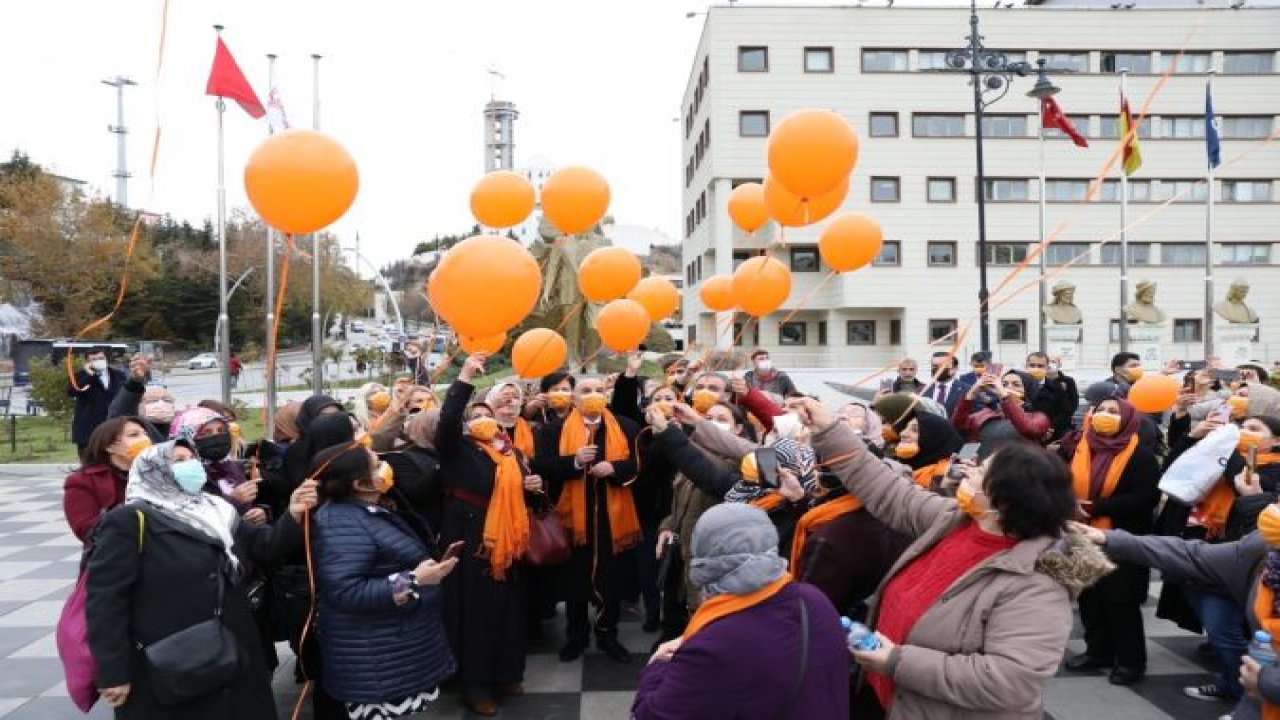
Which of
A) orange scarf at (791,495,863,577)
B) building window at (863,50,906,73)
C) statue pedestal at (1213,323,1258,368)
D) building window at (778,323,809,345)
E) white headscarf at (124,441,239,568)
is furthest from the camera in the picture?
building window at (778,323,809,345)

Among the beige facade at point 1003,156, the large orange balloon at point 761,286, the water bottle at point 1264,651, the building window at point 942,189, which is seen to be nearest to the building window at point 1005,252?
the beige facade at point 1003,156

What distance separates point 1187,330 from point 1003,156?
1015 centimetres

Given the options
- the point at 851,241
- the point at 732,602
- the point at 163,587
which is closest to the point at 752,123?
the point at 851,241

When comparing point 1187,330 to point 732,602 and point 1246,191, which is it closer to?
point 1246,191

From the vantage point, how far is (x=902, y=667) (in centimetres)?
224

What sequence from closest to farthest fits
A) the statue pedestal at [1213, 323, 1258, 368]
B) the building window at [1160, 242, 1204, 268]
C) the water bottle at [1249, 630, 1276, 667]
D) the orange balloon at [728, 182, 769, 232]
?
1. the water bottle at [1249, 630, 1276, 667]
2. the orange balloon at [728, 182, 769, 232]
3. the statue pedestal at [1213, 323, 1258, 368]
4. the building window at [1160, 242, 1204, 268]

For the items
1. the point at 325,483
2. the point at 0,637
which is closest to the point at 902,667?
the point at 325,483

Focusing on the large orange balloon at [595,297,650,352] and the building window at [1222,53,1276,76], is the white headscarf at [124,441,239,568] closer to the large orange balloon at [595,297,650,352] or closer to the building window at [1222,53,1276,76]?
the large orange balloon at [595,297,650,352]

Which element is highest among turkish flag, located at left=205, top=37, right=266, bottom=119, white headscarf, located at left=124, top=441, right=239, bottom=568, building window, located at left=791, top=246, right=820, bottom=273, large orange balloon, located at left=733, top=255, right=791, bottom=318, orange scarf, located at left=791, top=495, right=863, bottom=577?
building window, located at left=791, top=246, right=820, bottom=273

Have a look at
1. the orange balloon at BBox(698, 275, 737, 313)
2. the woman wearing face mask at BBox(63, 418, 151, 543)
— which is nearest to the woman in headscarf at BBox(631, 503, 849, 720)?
the woman wearing face mask at BBox(63, 418, 151, 543)

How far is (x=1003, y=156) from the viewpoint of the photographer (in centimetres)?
3253

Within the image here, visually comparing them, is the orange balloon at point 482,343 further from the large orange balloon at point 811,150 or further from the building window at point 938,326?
the building window at point 938,326

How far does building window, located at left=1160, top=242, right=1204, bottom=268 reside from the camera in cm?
3278

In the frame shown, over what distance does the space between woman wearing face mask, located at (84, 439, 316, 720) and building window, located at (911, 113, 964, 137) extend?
1294 inches
